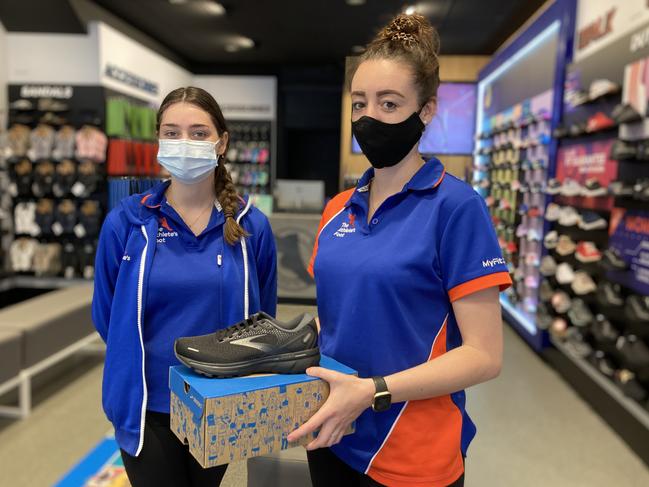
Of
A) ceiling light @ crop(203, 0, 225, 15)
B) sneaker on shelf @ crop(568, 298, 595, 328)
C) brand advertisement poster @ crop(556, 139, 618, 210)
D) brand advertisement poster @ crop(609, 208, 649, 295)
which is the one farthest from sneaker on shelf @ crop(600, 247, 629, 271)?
ceiling light @ crop(203, 0, 225, 15)

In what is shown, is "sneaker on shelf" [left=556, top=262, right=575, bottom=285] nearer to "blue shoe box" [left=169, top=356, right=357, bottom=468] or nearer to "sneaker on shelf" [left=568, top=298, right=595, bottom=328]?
"sneaker on shelf" [left=568, top=298, right=595, bottom=328]

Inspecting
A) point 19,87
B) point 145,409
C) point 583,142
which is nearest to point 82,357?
point 145,409

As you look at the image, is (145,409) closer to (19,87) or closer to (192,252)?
(192,252)

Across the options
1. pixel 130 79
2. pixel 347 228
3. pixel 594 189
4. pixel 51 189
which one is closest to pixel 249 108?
pixel 130 79

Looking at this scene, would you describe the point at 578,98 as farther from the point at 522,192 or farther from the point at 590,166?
the point at 522,192

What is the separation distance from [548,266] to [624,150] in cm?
166

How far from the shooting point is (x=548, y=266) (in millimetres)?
4914

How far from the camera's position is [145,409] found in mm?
1482

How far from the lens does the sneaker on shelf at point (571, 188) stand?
4.37m

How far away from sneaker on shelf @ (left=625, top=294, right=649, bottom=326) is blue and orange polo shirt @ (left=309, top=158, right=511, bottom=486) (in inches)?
103

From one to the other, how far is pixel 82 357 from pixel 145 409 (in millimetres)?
3867

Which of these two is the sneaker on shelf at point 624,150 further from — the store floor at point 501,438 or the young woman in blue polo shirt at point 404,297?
the young woman in blue polo shirt at point 404,297

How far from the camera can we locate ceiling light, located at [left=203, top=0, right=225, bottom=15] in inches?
289

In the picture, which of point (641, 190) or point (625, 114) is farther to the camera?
point (625, 114)
